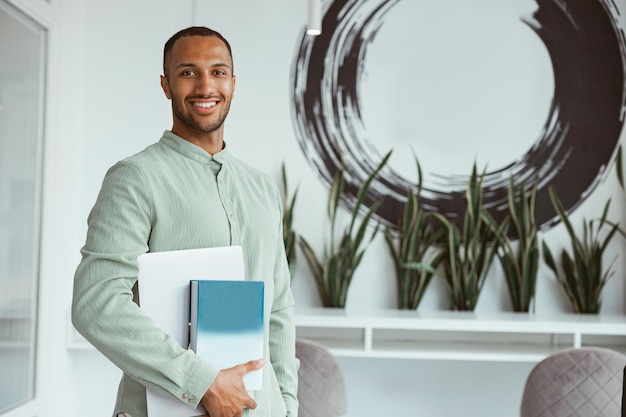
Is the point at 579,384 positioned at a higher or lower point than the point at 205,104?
lower

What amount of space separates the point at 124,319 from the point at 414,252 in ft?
9.69

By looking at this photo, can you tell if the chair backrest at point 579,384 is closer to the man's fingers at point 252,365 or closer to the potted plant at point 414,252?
the potted plant at point 414,252

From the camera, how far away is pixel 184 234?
4.37 feet

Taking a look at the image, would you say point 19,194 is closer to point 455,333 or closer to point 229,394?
point 455,333

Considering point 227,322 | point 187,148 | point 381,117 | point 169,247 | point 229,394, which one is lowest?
point 229,394

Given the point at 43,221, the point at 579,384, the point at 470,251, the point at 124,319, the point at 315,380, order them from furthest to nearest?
1. the point at 470,251
2. the point at 43,221
3. the point at 315,380
4. the point at 579,384
5. the point at 124,319

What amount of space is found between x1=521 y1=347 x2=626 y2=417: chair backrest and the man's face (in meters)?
1.83

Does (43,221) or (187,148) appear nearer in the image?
(187,148)

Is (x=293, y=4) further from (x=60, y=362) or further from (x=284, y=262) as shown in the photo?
(x=284, y=262)

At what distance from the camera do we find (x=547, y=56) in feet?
14.0

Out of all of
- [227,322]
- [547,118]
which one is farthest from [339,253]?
[227,322]

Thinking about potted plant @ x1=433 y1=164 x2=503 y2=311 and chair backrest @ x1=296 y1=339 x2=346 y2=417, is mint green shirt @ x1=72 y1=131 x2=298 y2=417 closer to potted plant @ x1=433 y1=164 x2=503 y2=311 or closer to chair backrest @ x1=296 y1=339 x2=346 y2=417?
chair backrest @ x1=296 y1=339 x2=346 y2=417

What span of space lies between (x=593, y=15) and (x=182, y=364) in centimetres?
362

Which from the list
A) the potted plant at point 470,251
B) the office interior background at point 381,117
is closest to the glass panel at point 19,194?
the office interior background at point 381,117
